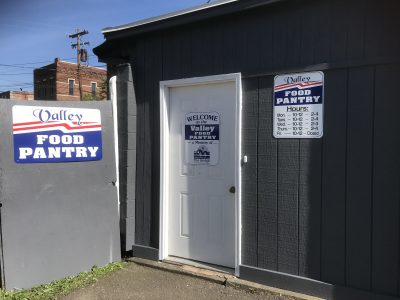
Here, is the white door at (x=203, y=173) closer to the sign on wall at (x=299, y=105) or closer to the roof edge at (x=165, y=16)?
the sign on wall at (x=299, y=105)

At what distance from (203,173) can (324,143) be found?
5.07ft

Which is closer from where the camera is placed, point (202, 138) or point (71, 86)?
point (202, 138)

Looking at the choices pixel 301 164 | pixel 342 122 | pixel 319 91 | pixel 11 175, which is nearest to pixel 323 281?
pixel 301 164

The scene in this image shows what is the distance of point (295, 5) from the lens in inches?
168

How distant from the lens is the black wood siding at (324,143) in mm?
3816

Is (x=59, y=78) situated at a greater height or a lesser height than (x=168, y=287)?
greater

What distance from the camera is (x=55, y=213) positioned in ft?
15.9

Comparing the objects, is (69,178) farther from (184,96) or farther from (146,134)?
(184,96)

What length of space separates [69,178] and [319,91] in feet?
9.40

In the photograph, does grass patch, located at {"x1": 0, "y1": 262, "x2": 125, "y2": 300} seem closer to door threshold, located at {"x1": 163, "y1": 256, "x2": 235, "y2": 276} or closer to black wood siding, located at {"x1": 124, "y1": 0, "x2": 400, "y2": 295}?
door threshold, located at {"x1": 163, "y1": 256, "x2": 235, "y2": 276}

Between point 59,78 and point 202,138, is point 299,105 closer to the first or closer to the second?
point 202,138

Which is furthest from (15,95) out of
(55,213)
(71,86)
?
(55,213)

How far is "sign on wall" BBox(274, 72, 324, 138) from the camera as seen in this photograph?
4.17 m

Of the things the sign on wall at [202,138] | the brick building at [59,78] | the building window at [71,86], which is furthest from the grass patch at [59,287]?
the building window at [71,86]
